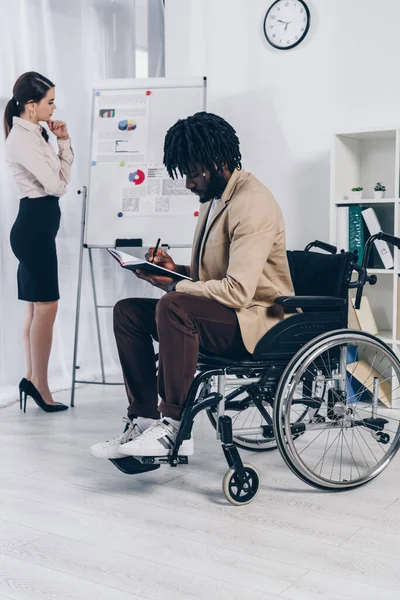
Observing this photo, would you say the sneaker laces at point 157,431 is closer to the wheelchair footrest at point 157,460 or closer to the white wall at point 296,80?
the wheelchair footrest at point 157,460

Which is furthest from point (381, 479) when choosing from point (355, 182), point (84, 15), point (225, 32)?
point (84, 15)

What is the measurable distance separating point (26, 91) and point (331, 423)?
6.38 feet

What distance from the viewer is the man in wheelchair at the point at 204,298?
207cm

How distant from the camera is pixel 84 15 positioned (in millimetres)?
3889

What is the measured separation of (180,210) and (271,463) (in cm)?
148

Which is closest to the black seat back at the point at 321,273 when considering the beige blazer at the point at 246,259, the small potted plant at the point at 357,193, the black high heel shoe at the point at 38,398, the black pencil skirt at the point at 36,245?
the beige blazer at the point at 246,259

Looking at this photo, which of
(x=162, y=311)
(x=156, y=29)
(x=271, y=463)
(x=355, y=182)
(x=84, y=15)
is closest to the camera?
(x=162, y=311)

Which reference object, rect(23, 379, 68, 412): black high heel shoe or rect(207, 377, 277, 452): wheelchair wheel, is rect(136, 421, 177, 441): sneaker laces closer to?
rect(207, 377, 277, 452): wheelchair wheel

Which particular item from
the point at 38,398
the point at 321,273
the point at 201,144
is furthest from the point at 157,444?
the point at 38,398

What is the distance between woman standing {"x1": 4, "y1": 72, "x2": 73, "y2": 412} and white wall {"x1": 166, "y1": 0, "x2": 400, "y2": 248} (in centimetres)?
102

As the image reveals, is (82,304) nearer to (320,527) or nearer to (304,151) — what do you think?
(304,151)

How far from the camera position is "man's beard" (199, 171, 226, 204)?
229 centimetres

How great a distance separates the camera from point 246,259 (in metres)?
2.11

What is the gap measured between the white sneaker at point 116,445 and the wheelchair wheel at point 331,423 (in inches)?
17.2
